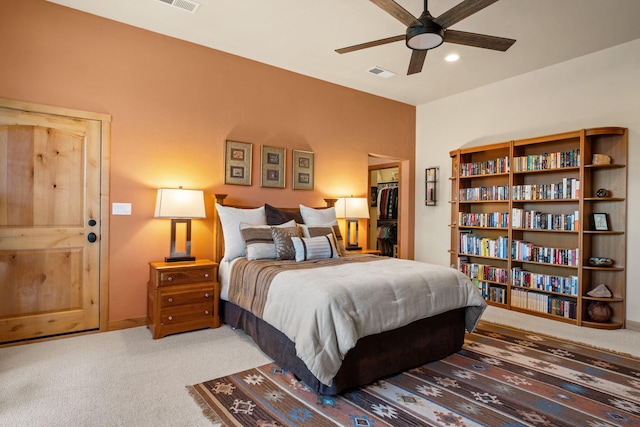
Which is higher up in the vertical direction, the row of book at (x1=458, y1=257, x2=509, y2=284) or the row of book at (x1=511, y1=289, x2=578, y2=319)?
the row of book at (x1=458, y1=257, x2=509, y2=284)

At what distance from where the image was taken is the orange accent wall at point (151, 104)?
10.2 feet

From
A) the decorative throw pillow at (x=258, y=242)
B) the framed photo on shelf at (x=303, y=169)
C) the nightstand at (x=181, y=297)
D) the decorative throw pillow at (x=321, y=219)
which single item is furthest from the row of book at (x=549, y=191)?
the nightstand at (x=181, y=297)

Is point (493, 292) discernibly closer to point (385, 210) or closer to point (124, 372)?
point (385, 210)

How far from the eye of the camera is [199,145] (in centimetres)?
390

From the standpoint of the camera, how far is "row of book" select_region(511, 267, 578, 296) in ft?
12.7

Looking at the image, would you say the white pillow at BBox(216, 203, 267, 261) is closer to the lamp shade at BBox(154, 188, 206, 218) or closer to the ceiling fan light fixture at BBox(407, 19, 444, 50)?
the lamp shade at BBox(154, 188, 206, 218)

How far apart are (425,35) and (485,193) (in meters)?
2.81

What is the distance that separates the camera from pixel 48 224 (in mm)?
3145

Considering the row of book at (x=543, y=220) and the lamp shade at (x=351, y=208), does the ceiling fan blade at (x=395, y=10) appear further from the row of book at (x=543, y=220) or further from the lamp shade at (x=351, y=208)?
the row of book at (x=543, y=220)

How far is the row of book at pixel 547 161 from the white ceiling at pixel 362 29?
1120 millimetres

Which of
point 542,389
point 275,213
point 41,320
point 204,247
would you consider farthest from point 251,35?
point 542,389

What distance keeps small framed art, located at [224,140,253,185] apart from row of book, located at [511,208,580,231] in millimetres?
3265

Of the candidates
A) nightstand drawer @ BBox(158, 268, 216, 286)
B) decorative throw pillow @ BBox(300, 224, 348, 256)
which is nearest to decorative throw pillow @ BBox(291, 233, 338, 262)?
decorative throw pillow @ BBox(300, 224, 348, 256)

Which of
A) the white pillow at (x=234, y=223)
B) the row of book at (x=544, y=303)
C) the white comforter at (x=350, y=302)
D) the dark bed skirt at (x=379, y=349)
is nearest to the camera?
A: the white comforter at (x=350, y=302)
